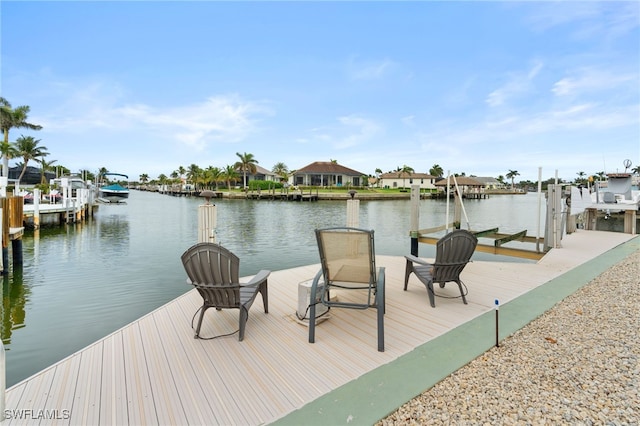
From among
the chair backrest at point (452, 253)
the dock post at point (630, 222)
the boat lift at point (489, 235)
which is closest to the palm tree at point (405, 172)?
the dock post at point (630, 222)

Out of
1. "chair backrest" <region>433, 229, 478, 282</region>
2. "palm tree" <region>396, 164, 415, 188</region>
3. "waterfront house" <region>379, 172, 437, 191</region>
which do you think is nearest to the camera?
"chair backrest" <region>433, 229, 478, 282</region>

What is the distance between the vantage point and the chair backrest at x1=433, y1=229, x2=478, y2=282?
3885 mm

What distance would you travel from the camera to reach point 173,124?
1705 inches

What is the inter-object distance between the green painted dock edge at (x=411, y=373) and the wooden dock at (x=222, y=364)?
0.08 m

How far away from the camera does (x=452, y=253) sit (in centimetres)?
393

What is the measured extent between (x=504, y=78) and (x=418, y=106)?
11.9 metres

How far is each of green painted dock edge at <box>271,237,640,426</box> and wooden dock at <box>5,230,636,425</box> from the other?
8 cm

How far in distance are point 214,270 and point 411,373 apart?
195 cm

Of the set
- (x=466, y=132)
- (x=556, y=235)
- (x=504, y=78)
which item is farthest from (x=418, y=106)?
(x=556, y=235)

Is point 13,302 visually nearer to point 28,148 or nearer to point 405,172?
point 28,148

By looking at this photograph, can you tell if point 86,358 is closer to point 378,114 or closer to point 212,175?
point 378,114

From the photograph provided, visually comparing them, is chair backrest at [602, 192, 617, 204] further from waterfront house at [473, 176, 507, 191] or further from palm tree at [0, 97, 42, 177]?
waterfront house at [473, 176, 507, 191]

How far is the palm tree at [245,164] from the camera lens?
2640 inches

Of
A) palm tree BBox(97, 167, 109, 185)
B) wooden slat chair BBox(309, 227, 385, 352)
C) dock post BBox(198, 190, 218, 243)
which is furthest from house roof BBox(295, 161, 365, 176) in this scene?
wooden slat chair BBox(309, 227, 385, 352)
